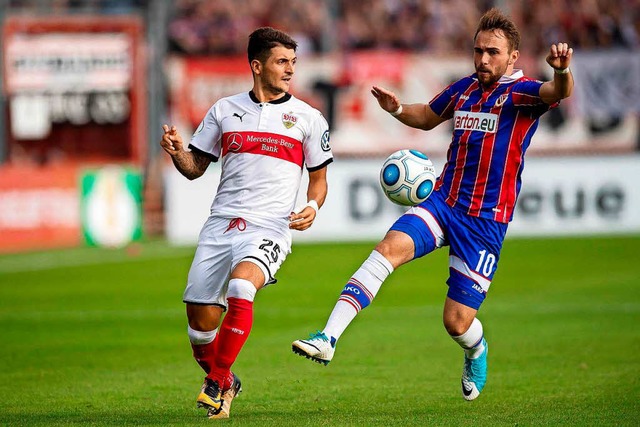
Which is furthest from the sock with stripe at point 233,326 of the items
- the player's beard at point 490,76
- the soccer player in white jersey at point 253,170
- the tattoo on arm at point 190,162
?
the player's beard at point 490,76

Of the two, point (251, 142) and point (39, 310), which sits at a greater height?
point (251, 142)

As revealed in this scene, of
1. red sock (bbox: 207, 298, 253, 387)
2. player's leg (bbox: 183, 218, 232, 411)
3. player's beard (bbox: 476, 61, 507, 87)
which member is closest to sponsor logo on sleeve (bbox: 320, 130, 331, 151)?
player's leg (bbox: 183, 218, 232, 411)

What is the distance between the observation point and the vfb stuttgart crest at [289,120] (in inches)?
304

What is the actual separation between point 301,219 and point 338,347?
4.30m

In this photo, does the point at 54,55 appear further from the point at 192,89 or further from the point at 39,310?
the point at 39,310

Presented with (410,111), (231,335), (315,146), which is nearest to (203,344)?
(231,335)

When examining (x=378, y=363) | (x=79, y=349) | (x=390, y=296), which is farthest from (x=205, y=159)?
(x=390, y=296)

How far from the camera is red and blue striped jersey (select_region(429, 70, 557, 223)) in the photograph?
7.70 metres

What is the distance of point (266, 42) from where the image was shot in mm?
7738

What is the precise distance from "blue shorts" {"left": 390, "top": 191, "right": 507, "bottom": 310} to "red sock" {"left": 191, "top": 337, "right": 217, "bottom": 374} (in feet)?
4.53

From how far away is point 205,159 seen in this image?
7.93 metres

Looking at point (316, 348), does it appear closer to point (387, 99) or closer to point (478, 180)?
point (478, 180)

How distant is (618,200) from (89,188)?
31.0ft

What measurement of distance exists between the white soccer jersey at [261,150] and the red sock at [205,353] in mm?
846
